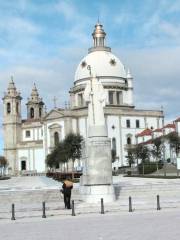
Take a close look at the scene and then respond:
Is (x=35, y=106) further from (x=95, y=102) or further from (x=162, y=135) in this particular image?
(x=95, y=102)

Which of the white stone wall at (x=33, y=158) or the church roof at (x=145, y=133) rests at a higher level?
the church roof at (x=145, y=133)

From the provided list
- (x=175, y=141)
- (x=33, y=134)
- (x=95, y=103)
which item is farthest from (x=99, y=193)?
(x=33, y=134)

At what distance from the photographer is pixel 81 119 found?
104 metres

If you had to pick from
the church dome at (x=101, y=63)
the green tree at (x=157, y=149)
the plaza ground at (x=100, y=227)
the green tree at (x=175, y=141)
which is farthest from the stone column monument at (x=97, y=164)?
the church dome at (x=101, y=63)

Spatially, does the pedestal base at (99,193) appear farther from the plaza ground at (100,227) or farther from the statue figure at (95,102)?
the plaza ground at (100,227)

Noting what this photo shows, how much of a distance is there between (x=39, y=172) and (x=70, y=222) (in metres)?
96.5

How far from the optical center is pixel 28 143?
388 feet

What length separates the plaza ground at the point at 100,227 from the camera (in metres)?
13.3

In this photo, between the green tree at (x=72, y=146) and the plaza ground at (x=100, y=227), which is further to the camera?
the green tree at (x=72, y=146)

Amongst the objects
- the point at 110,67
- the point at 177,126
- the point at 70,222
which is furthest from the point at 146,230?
the point at 110,67

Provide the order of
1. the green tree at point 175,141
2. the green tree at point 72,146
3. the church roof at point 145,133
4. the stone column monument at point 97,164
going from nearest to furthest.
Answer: the stone column monument at point 97,164 < the green tree at point 72,146 < the green tree at point 175,141 < the church roof at point 145,133

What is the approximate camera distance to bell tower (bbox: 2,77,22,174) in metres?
121

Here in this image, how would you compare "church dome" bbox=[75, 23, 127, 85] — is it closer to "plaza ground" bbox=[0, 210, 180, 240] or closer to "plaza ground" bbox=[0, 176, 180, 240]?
"plaza ground" bbox=[0, 176, 180, 240]

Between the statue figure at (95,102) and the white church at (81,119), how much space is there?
69.7 m
